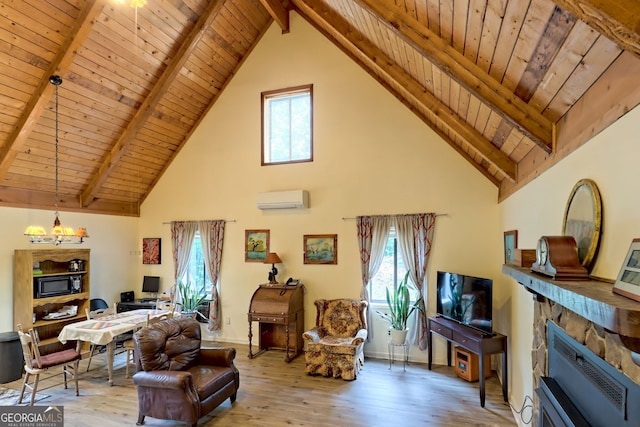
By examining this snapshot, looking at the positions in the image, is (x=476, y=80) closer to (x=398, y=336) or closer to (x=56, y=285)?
(x=398, y=336)

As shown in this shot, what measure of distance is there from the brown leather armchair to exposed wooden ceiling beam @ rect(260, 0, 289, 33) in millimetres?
4847

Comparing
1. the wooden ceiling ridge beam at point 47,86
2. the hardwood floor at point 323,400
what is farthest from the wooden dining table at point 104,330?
the wooden ceiling ridge beam at point 47,86

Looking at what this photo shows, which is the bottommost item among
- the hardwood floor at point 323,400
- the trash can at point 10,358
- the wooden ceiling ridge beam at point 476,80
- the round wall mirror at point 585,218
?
the hardwood floor at point 323,400

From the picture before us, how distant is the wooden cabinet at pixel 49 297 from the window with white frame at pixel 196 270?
169cm

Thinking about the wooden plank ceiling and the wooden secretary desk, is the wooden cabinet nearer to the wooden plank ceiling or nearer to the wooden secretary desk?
the wooden plank ceiling

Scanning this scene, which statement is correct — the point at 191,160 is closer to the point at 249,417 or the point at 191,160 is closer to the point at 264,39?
the point at 264,39

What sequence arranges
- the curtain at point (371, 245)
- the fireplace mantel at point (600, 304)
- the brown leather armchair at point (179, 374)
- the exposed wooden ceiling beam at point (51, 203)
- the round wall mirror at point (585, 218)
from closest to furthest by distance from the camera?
the fireplace mantel at point (600, 304), the round wall mirror at point (585, 218), the brown leather armchair at point (179, 374), the exposed wooden ceiling beam at point (51, 203), the curtain at point (371, 245)

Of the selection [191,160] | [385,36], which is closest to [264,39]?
[191,160]

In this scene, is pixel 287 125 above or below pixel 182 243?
above

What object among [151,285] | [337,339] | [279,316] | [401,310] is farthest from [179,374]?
[151,285]

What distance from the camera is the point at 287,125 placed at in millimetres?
6453

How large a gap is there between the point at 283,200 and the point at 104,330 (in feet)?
10.4

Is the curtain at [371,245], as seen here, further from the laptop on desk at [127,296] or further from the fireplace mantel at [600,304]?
the laptop on desk at [127,296]

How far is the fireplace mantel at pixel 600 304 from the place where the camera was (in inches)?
40.2
